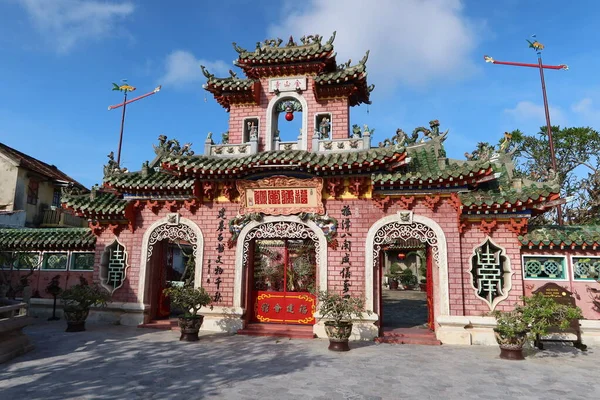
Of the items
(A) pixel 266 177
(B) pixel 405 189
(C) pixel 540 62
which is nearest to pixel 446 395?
(B) pixel 405 189

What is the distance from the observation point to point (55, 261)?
13.5 meters

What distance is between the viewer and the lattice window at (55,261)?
13359 mm

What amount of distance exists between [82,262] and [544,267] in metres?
14.7

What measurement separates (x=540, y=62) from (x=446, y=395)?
2640 centimetres

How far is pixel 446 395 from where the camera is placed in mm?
5906

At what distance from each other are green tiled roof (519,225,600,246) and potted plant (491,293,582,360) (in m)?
1.93

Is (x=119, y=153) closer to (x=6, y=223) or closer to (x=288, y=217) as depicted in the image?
(x=6, y=223)

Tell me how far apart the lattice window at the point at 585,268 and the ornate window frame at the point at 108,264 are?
43.1 ft

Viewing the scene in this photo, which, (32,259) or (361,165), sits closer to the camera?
(361,165)

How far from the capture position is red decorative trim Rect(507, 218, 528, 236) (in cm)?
999

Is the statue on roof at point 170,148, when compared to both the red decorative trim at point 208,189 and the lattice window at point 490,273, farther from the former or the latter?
the lattice window at point 490,273

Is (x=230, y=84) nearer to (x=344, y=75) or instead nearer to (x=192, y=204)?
(x=344, y=75)

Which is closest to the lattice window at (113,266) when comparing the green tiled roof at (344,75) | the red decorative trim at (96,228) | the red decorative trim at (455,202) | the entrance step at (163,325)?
the red decorative trim at (96,228)

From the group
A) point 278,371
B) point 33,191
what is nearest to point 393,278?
point 278,371
